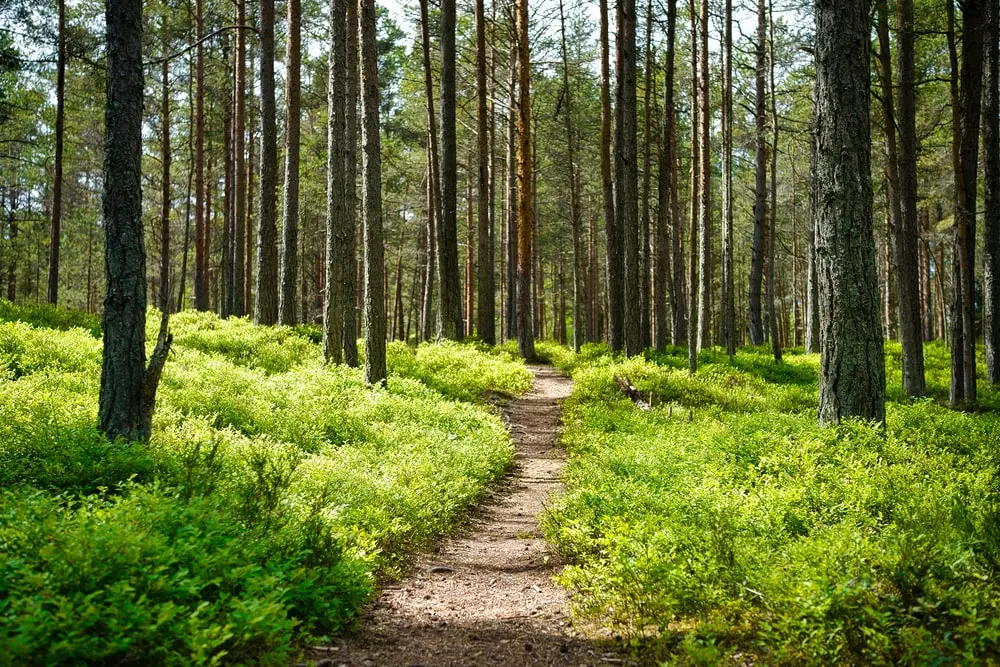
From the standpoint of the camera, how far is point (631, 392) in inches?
533

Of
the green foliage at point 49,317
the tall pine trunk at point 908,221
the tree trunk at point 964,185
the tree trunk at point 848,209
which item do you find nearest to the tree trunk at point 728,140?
the tall pine trunk at point 908,221

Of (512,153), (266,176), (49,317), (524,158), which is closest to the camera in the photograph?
(49,317)

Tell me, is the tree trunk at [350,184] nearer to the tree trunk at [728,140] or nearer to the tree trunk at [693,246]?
the tree trunk at [693,246]

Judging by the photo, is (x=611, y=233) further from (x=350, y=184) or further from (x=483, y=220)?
(x=350, y=184)

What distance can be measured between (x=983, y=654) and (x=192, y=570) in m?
4.15

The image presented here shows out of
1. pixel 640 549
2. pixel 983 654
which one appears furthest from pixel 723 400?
pixel 983 654

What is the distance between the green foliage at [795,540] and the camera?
3.38 metres

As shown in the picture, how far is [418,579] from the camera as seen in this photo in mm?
5441

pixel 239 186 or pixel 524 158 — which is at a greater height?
pixel 524 158

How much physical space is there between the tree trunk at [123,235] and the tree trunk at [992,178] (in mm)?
15132

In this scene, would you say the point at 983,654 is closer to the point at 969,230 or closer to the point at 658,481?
the point at 658,481

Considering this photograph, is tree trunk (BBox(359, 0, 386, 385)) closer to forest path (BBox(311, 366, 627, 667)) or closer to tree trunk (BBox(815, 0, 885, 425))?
forest path (BBox(311, 366, 627, 667))

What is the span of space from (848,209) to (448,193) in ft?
40.7

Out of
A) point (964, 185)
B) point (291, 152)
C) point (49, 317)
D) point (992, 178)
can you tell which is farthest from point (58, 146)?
point (992, 178)
